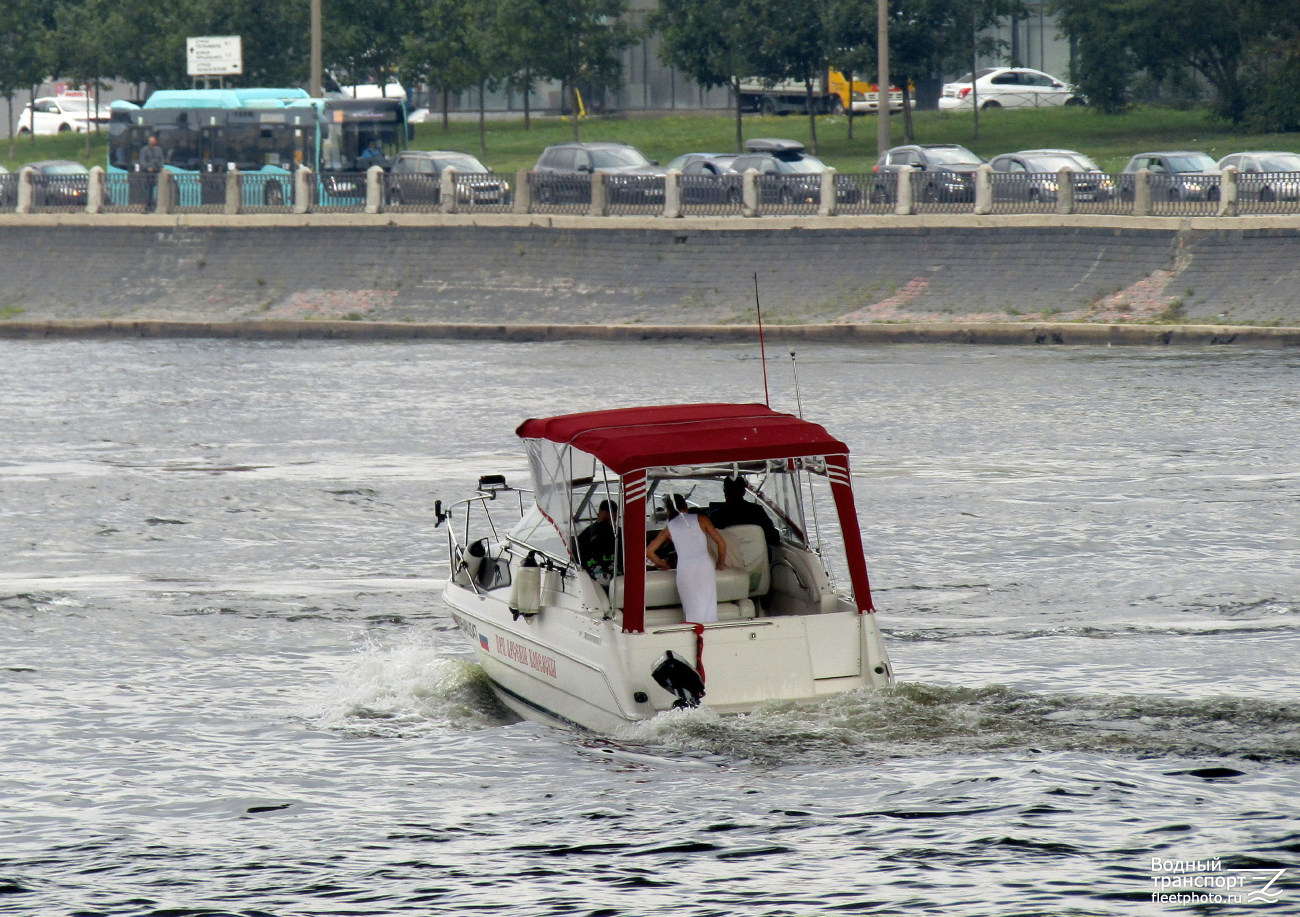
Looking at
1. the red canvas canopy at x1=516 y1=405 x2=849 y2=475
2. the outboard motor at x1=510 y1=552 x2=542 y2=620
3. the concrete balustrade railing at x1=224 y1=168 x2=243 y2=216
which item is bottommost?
the outboard motor at x1=510 y1=552 x2=542 y2=620

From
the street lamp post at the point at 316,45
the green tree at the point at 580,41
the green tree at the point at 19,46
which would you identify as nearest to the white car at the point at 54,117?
the green tree at the point at 19,46

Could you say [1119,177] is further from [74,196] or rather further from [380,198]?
[74,196]

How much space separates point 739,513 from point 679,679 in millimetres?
1485

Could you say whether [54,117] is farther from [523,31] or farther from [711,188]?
[711,188]

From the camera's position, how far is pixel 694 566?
10727 mm

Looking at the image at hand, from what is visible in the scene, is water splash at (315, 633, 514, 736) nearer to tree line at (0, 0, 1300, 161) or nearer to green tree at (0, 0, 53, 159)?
tree line at (0, 0, 1300, 161)

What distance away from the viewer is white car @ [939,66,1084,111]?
5862 cm

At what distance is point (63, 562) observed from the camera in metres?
16.5

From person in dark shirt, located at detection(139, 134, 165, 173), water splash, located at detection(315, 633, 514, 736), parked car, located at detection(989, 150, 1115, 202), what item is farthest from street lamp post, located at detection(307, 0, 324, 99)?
water splash, located at detection(315, 633, 514, 736)

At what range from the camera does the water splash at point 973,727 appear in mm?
10461

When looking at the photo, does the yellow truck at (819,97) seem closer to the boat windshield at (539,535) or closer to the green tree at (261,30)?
the green tree at (261,30)

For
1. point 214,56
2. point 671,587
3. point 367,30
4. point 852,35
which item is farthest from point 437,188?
point 671,587

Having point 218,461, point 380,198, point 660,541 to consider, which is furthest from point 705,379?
point 660,541

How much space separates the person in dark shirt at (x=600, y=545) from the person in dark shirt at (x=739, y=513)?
0.61m
